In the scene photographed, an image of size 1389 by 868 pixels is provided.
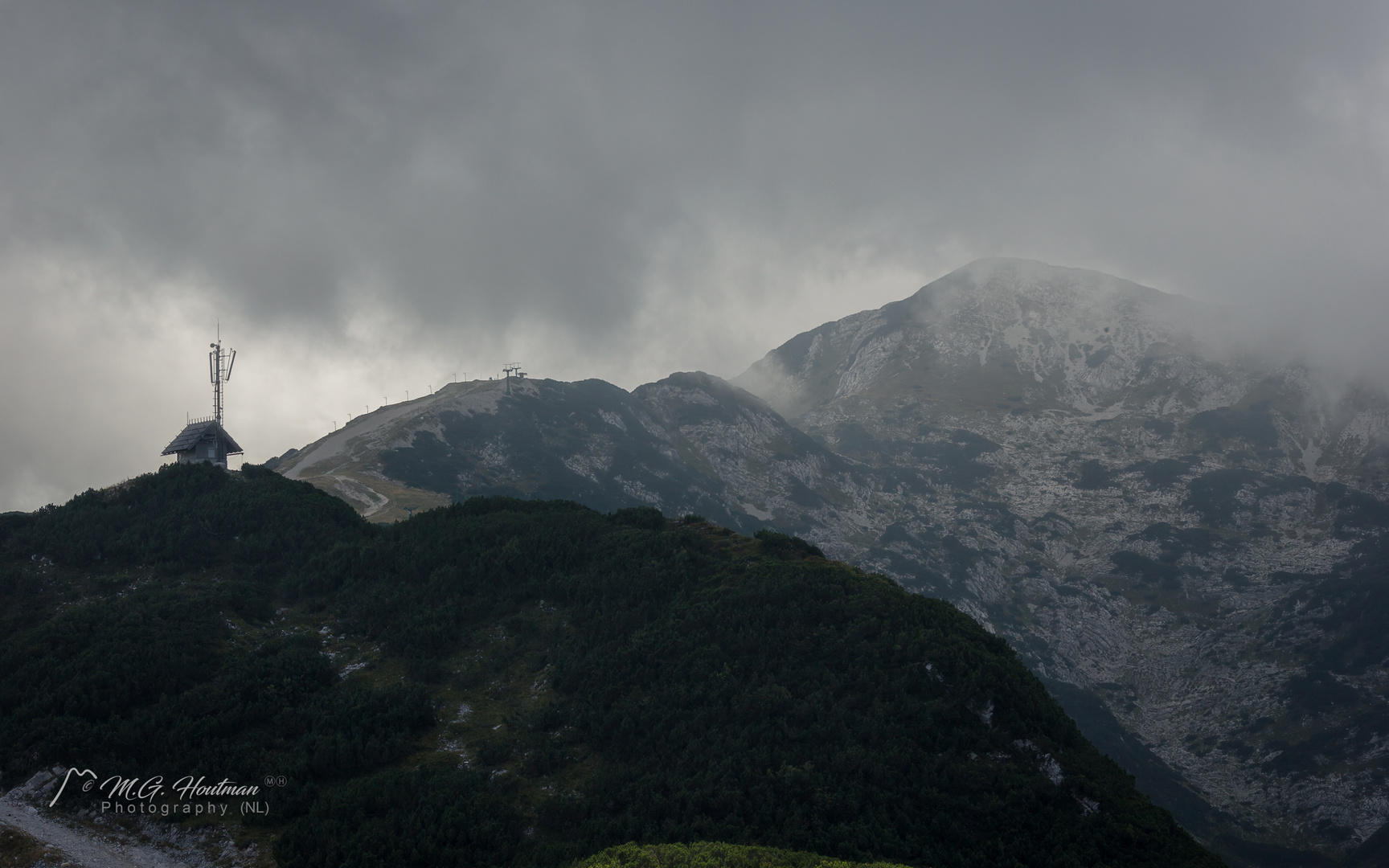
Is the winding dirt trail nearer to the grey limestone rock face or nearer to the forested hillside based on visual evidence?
the forested hillside

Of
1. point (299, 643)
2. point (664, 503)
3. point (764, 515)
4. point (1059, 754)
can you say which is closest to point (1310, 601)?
point (764, 515)

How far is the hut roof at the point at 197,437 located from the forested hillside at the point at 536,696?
1574 centimetres

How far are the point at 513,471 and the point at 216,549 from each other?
107 meters

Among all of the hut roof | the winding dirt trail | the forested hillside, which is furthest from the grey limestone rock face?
the winding dirt trail

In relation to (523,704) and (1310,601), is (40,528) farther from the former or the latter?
(1310,601)

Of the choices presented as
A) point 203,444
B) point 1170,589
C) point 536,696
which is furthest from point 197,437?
point 1170,589

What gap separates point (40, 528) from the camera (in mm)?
55312

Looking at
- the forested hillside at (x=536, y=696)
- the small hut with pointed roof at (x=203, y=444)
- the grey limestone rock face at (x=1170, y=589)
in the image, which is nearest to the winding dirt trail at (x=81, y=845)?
the forested hillside at (x=536, y=696)

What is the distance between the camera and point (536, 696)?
4397cm

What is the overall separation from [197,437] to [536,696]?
53075 mm

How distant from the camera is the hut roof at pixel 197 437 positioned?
74000 millimetres

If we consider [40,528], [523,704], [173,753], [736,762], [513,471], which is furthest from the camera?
[513,471]

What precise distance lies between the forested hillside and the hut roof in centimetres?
1574

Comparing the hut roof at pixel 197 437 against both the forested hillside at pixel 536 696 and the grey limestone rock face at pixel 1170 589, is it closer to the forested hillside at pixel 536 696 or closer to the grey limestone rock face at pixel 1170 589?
the forested hillside at pixel 536 696
